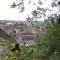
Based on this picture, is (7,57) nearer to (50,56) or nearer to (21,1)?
(50,56)

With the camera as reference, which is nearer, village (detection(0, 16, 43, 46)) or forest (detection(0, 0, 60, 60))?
forest (detection(0, 0, 60, 60))

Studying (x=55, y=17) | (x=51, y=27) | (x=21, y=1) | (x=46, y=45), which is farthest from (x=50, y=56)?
(x=21, y=1)

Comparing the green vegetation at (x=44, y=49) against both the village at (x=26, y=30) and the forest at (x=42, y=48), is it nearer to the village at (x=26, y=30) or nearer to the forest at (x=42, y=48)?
the forest at (x=42, y=48)

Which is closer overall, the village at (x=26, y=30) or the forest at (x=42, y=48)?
the forest at (x=42, y=48)

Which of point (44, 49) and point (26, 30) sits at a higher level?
point (26, 30)

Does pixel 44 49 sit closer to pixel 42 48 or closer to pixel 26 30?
pixel 42 48

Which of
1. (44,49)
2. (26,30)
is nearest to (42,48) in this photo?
(44,49)

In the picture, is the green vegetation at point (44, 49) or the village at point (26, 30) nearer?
the green vegetation at point (44, 49)

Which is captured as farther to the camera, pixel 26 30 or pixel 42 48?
pixel 26 30

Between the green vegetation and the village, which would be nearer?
the green vegetation

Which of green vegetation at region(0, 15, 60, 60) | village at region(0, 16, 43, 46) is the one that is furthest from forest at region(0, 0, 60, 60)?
village at region(0, 16, 43, 46)

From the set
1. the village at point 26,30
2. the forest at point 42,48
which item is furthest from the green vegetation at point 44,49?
the village at point 26,30

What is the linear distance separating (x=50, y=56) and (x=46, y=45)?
0.97 feet

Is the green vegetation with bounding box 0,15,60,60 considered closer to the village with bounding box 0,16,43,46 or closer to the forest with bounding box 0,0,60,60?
the forest with bounding box 0,0,60,60
